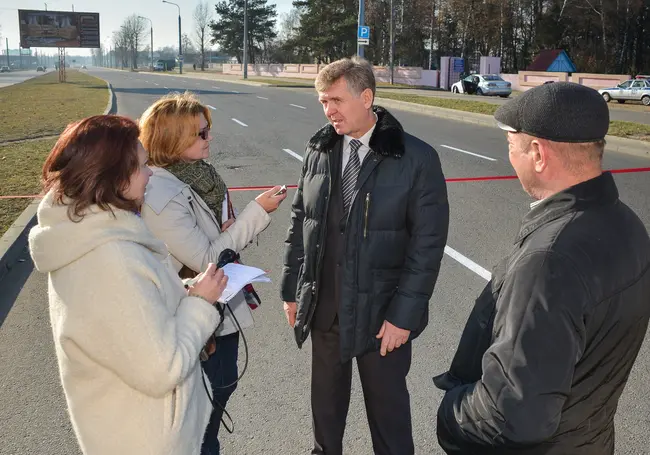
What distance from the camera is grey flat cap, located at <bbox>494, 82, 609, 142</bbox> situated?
4.96 feet

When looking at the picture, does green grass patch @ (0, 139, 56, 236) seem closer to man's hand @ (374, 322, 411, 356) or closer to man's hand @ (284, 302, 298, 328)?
man's hand @ (284, 302, 298, 328)

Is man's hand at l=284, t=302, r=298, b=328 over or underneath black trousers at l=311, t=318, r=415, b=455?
over

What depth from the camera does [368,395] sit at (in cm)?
277

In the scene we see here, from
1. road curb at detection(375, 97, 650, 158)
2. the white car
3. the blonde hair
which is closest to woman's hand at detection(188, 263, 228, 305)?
the blonde hair

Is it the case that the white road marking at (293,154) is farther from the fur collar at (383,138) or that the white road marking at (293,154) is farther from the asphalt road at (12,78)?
the asphalt road at (12,78)

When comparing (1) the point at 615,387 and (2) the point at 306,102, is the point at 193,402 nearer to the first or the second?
(1) the point at 615,387

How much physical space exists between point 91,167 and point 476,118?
18315mm

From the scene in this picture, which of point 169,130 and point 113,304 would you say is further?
point 169,130

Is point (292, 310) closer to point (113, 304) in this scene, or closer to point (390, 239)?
point (390, 239)

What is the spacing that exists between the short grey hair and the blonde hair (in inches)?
23.8

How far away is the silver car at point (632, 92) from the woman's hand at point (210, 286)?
2988 cm

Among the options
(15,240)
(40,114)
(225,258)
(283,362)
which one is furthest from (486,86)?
(225,258)

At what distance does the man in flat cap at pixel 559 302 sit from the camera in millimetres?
1434

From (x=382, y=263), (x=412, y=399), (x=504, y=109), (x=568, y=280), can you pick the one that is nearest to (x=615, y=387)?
(x=568, y=280)
